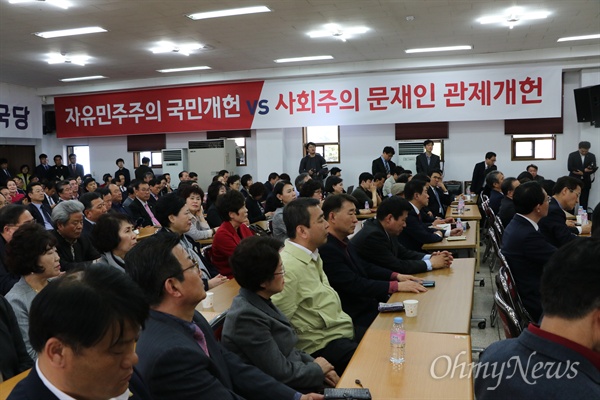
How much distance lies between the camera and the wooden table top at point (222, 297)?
9.33 feet

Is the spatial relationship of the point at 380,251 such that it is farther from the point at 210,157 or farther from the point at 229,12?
the point at 210,157

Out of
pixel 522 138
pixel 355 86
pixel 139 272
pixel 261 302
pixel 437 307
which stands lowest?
pixel 437 307

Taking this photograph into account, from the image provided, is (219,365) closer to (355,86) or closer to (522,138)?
(355,86)

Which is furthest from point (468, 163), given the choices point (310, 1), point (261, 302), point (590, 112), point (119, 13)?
point (261, 302)

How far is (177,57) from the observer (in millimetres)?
9766

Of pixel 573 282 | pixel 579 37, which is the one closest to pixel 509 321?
pixel 573 282

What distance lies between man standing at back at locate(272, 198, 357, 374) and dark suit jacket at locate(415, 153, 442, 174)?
26.5 feet

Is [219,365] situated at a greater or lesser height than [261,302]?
lesser

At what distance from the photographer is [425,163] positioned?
34.0ft

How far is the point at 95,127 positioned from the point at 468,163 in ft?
30.8

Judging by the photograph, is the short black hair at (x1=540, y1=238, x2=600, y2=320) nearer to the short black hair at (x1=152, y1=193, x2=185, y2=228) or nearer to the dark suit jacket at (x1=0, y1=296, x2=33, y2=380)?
the dark suit jacket at (x1=0, y1=296, x2=33, y2=380)

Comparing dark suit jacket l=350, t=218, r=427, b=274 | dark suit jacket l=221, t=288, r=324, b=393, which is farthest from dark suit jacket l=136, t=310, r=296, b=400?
dark suit jacket l=350, t=218, r=427, b=274

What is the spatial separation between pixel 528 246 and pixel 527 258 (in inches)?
3.5

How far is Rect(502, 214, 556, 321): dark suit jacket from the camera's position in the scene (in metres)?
3.31
